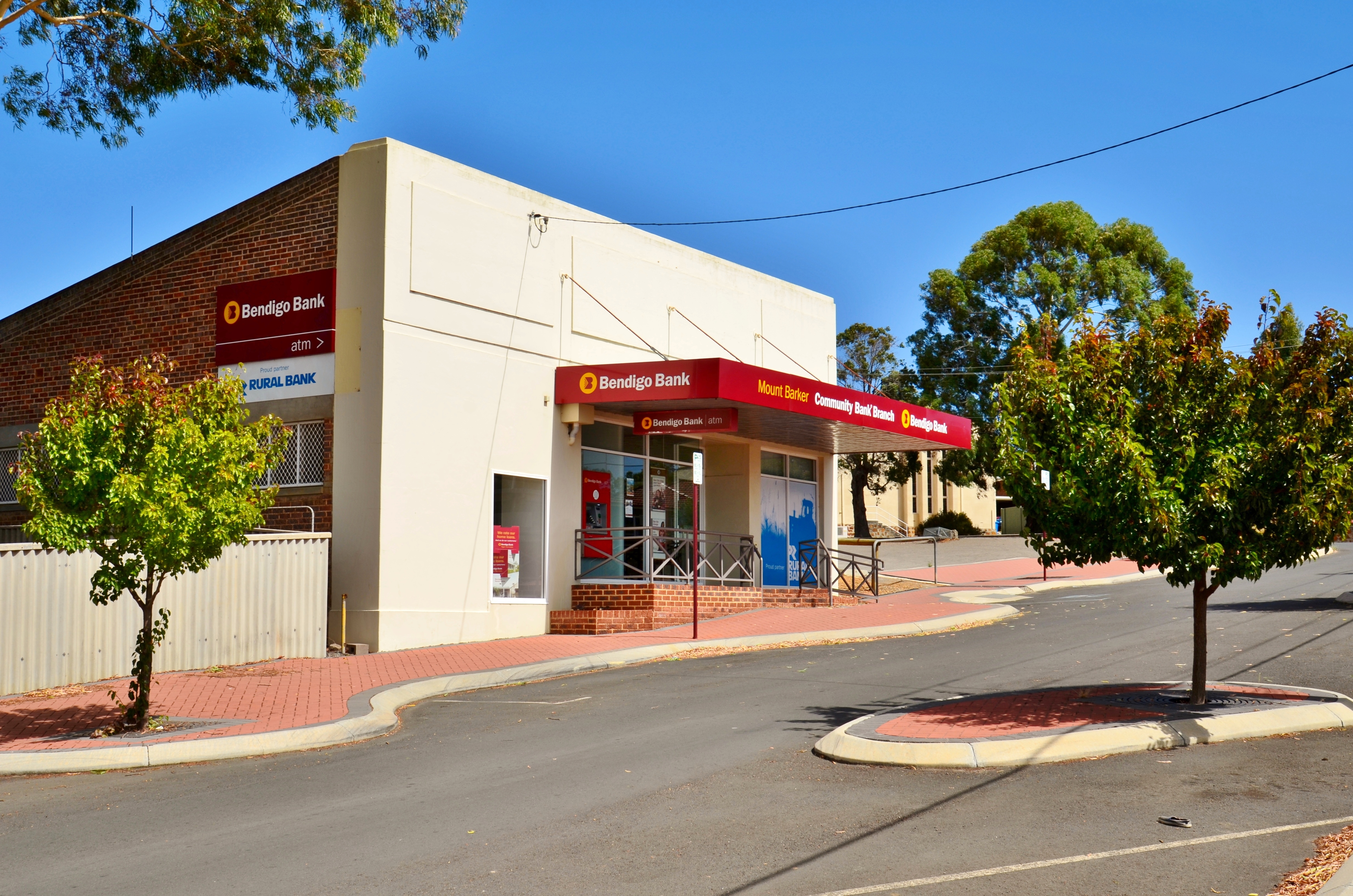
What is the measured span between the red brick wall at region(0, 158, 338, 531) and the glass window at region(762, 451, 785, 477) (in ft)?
33.8

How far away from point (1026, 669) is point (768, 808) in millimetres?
7309

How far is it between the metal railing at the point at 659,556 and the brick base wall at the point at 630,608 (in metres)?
0.33

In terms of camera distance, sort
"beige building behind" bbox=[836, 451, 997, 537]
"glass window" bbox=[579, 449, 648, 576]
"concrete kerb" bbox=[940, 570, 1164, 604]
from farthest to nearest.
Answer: "beige building behind" bbox=[836, 451, 997, 537]
"concrete kerb" bbox=[940, 570, 1164, 604]
"glass window" bbox=[579, 449, 648, 576]

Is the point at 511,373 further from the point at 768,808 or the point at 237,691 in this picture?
the point at 768,808

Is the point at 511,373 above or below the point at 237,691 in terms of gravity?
above

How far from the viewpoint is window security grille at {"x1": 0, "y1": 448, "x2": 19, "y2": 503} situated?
66.6ft

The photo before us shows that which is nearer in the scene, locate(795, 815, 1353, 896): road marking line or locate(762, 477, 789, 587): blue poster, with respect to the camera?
locate(795, 815, 1353, 896): road marking line

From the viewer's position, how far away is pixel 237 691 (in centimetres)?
1301

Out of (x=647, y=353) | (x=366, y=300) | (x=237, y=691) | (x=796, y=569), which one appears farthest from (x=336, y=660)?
(x=796, y=569)

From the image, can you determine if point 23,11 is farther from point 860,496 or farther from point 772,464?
point 860,496

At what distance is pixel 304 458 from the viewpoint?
57.0ft

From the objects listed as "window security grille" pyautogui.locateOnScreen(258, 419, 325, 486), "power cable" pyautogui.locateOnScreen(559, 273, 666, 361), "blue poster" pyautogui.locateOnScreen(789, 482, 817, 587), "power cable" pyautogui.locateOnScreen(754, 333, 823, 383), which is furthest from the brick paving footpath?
"power cable" pyautogui.locateOnScreen(754, 333, 823, 383)

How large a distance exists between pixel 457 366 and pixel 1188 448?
35.4 ft

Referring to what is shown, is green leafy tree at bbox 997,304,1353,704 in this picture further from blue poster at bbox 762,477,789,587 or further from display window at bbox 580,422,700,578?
blue poster at bbox 762,477,789,587
